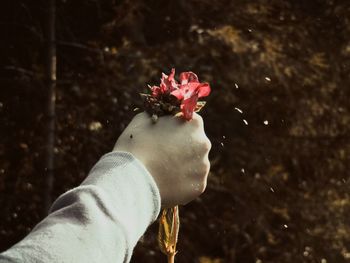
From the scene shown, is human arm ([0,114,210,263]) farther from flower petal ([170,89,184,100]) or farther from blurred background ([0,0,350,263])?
blurred background ([0,0,350,263])

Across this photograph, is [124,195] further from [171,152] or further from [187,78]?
[187,78]

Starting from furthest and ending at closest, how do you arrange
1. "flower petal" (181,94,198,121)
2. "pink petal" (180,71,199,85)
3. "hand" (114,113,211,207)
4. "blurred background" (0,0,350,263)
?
"blurred background" (0,0,350,263), "pink petal" (180,71,199,85), "flower petal" (181,94,198,121), "hand" (114,113,211,207)

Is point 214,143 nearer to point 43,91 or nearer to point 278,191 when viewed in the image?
point 278,191

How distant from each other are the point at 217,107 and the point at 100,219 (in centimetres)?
523

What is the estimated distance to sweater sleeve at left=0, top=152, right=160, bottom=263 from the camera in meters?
0.92

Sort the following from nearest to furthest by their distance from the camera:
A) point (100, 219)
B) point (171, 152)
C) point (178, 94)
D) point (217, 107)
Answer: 1. point (100, 219)
2. point (171, 152)
3. point (178, 94)
4. point (217, 107)

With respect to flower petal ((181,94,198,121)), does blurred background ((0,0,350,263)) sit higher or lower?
lower

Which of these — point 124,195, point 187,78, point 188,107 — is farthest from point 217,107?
point 124,195

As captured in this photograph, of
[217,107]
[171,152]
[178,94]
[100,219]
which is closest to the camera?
[100,219]

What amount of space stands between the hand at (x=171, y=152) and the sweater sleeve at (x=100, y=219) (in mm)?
26

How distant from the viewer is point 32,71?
5.85m

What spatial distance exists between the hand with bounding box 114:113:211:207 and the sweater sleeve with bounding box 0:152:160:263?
0.09 ft

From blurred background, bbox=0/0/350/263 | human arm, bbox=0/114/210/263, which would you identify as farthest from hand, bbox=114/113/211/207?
blurred background, bbox=0/0/350/263

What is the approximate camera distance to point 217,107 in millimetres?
6180
